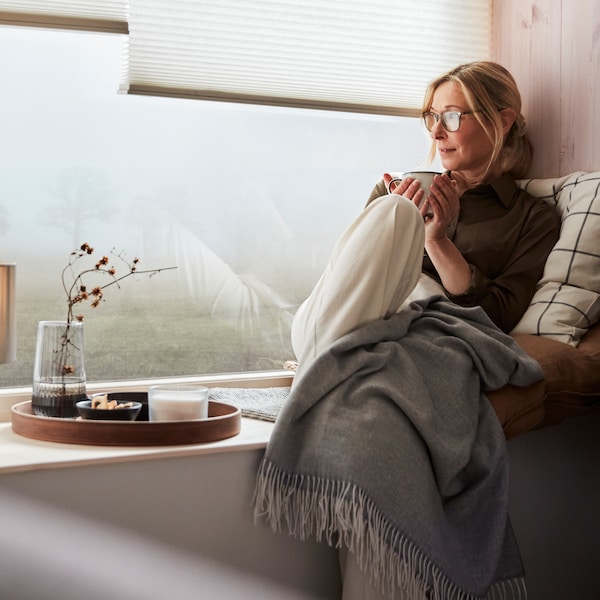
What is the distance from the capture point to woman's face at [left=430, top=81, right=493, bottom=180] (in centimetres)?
229

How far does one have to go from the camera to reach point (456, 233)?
7.34 ft

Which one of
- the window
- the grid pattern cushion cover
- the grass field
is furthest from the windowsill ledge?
the grid pattern cushion cover

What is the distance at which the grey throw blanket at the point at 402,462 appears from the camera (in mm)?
1429

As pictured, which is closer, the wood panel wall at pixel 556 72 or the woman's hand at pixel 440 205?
the woman's hand at pixel 440 205

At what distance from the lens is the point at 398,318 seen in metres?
1.68

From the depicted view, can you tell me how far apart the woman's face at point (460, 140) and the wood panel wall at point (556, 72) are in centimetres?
26

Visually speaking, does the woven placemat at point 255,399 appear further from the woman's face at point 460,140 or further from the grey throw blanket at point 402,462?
the woman's face at point 460,140

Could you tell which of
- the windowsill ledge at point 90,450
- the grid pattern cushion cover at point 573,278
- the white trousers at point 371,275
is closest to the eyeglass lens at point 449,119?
the grid pattern cushion cover at point 573,278

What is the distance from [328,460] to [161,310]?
1.13 meters

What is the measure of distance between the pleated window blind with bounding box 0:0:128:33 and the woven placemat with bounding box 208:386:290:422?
3.35 ft

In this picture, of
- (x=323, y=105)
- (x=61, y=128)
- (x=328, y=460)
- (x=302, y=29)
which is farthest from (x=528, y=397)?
(x=61, y=128)

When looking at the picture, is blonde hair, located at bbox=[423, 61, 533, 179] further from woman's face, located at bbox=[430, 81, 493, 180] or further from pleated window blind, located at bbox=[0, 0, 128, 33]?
pleated window blind, located at bbox=[0, 0, 128, 33]

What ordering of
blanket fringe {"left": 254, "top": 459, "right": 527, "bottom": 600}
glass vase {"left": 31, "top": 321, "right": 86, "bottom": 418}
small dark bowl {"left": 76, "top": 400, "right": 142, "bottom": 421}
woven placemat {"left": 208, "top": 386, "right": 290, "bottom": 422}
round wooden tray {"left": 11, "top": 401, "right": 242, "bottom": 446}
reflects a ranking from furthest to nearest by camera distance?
woven placemat {"left": 208, "top": 386, "right": 290, "bottom": 422} → glass vase {"left": 31, "top": 321, "right": 86, "bottom": 418} → small dark bowl {"left": 76, "top": 400, "right": 142, "bottom": 421} → round wooden tray {"left": 11, "top": 401, "right": 242, "bottom": 446} → blanket fringe {"left": 254, "top": 459, "right": 527, "bottom": 600}

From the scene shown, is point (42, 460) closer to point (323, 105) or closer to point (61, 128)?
point (61, 128)
